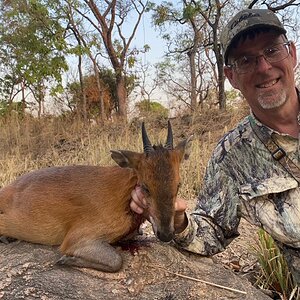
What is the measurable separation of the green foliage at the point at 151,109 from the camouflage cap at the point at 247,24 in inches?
560

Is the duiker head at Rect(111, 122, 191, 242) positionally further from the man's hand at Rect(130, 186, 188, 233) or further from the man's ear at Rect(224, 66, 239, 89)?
the man's ear at Rect(224, 66, 239, 89)

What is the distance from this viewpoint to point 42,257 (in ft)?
11.0

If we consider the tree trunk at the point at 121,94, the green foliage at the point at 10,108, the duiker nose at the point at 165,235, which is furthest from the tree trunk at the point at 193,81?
the duiker nose at the point at 165,235

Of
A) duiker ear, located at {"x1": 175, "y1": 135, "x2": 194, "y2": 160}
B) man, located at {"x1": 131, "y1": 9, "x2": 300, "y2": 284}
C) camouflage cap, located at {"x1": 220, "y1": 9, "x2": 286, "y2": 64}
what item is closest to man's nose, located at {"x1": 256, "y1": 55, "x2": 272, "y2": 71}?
man, located at {"x1": 131, "y1": 9, "x2": 300, "y2": 284}

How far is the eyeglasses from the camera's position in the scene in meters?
3.58

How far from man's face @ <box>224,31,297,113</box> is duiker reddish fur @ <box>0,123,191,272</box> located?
0.77 meters

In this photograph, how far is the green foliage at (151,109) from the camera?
18516 millimetres

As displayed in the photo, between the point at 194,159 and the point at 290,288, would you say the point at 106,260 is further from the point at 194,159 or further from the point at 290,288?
the point at 194,159

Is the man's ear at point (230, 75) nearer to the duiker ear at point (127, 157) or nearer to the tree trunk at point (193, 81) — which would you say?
the duiker ear at point (127, 157)

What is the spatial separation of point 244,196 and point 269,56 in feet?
4.01

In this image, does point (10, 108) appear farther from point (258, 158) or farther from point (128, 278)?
point (128, 278)

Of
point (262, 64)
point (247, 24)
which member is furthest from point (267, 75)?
point (247, 24)

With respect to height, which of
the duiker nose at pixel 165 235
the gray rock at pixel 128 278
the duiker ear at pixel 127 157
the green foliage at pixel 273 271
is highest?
the duiker ear at pixel 127 157

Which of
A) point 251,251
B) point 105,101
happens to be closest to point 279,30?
point 251,251
